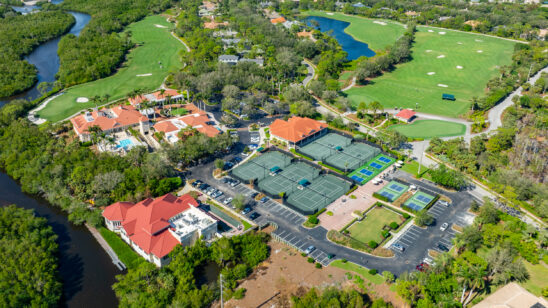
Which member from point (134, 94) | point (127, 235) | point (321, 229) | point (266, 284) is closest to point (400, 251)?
point (321, 229)

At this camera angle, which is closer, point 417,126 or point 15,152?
point 15,152

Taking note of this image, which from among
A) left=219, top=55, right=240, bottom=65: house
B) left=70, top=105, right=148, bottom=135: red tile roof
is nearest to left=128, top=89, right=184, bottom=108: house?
left=70, top=105, right=148, bottom=135: red tile roof

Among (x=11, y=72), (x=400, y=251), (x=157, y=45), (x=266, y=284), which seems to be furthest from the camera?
(x=157, y=45)

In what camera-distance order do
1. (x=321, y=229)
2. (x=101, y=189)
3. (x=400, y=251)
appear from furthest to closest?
(x=101, y=189), (x=321, y=229), (x=400, y=251)

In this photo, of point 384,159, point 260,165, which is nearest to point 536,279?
point 384,159

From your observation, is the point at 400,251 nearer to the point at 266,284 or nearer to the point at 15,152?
the point at 266,284

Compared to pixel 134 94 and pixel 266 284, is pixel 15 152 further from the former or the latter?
pixel 266 284

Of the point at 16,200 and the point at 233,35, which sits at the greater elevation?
the point at 233,35
